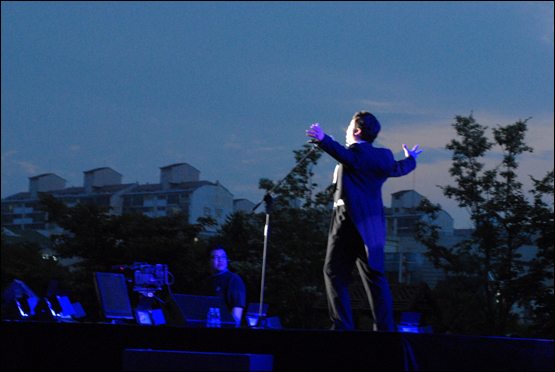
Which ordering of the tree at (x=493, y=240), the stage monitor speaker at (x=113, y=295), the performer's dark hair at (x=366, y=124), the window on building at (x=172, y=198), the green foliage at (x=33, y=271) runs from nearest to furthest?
1. the performer's dark hair at (x=366, y=124)
2. the stage monitor speaker at (x=113, y=295)
3. the tree at (x=493, y=240)
4. the green foliage at (x=33, y=271)
5. the window on building at (x=172, y=198)

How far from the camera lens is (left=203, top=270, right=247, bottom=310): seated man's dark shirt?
4.71 meters

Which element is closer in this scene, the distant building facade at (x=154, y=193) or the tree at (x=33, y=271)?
the tree at (x=33, y=271)

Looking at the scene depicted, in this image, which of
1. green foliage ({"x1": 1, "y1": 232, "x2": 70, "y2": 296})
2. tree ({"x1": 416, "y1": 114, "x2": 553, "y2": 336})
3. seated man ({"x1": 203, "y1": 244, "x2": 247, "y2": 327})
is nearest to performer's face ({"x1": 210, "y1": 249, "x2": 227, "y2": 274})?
seated man ({"x1": 203, "y1": 244, "x2": 247, "y2": 327})

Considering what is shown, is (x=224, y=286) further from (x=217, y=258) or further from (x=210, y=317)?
(x=210, y=317)

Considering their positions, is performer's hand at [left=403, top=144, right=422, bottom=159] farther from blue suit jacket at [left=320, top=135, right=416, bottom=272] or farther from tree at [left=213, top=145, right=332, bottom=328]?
tree at [left=213, top=145, right=332, bottom=328]

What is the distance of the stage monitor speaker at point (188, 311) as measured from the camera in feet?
12.3

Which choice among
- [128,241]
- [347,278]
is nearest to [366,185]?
[347,278]

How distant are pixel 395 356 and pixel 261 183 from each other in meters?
12.8

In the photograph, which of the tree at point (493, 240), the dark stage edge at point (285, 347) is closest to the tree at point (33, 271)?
the tree at point (493, 240)

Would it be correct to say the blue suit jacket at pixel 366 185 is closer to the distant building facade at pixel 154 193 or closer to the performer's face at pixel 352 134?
the performer's face at pixel 352 134

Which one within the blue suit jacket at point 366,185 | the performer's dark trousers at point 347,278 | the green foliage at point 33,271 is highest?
the blue suit jacket at point 366,185

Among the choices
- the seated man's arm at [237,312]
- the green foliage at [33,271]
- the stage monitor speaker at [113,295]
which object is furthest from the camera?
the green foliage at [33,271]

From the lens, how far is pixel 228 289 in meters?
4.76

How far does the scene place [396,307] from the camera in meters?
12.5
